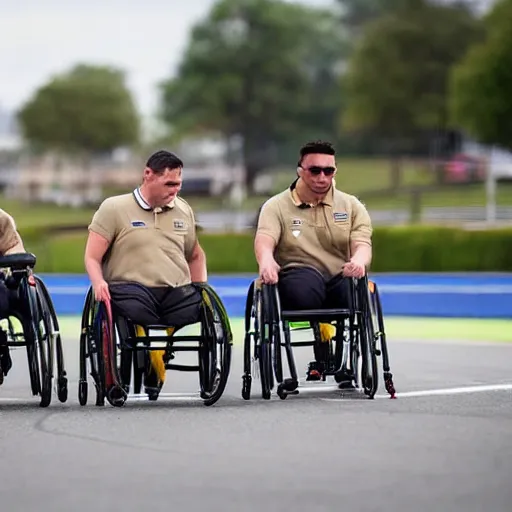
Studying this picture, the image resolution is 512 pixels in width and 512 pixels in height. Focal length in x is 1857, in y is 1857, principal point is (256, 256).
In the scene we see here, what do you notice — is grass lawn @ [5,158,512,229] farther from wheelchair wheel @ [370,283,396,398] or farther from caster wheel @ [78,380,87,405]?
caster wheel @ [78,380,87,405]

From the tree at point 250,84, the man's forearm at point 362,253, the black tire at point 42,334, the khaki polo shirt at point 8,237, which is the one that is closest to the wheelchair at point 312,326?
the man's forearm at point 362,253

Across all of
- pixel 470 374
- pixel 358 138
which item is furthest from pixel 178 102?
pixel 470 374

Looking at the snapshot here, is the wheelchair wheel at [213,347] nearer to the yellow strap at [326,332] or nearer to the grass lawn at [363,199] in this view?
the yellow strap at [326,332]

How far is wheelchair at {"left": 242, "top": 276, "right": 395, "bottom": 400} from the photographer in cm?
1011

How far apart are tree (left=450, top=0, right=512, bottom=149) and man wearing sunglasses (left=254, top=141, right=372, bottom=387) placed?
37.4m

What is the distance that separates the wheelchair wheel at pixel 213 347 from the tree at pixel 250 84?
6031 centimetres

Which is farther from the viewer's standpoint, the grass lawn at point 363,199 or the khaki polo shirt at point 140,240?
the grass lawn at point 363,199

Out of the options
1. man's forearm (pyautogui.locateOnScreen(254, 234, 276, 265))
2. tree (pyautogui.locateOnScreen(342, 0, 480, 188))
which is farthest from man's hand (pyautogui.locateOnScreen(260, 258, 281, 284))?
tree (pyautogui.locateOnScreen(342, 0, 480, 188))

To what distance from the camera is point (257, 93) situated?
7431cm

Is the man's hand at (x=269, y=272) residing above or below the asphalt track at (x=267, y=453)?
above

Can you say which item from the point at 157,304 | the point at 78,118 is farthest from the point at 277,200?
the point at 78,118

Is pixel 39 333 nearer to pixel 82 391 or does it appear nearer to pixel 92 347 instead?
pixel 92 347

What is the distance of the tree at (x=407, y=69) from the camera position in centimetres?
6225

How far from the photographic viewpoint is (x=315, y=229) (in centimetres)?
1051
